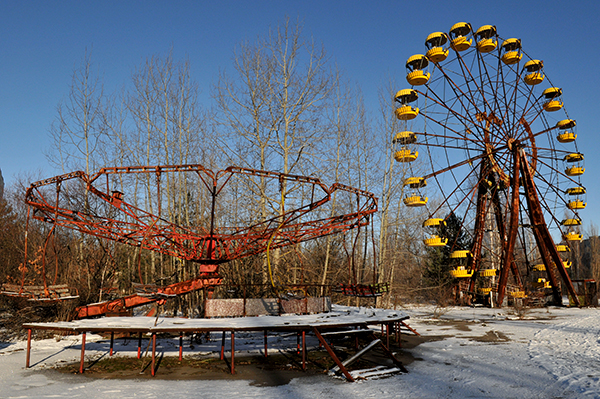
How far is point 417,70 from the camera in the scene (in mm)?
21797

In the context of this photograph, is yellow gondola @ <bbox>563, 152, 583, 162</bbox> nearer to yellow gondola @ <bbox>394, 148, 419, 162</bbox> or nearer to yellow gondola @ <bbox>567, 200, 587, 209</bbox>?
yellow gondola @ <bbox>567, 200, 587, 209</bbox>

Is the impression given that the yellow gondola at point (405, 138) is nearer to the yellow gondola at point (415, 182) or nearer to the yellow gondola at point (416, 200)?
the yellow gondola at point (415, 182)

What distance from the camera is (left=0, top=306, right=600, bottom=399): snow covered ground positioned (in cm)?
724

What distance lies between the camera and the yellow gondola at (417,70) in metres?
21.7

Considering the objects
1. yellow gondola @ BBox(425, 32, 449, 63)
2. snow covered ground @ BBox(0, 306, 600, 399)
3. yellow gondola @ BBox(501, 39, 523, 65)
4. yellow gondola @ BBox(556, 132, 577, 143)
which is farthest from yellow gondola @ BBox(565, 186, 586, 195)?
snow covered ground @ BBox(0, 306, 600, 399)

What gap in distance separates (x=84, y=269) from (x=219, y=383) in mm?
10407

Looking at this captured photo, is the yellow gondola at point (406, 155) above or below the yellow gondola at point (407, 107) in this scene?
below

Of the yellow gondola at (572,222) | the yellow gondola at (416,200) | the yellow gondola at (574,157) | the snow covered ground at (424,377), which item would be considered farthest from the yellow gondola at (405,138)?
the snow covered ground at (424,377)

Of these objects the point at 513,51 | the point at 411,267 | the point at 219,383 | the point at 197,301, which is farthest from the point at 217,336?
the point at 411,267

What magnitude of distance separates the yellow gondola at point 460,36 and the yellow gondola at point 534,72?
514 centimetres

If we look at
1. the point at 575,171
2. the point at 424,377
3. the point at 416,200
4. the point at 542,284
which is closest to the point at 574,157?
the point at 575,171

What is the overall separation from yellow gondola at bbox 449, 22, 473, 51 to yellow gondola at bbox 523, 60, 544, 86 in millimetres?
5137

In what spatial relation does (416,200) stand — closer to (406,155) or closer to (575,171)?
(406,155)

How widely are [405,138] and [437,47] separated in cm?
491
